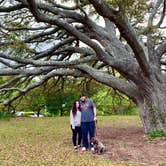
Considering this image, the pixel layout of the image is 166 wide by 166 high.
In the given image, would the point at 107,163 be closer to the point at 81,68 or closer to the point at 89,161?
the point at 89,161

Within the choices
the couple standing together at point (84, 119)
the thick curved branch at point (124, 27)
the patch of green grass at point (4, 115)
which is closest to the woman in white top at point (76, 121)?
the couple standing together at point (84, 119)

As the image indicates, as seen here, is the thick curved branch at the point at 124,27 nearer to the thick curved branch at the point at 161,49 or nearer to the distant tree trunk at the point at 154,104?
the distant tree trunk at the point at 154,104

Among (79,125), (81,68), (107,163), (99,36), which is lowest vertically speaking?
(107,163)

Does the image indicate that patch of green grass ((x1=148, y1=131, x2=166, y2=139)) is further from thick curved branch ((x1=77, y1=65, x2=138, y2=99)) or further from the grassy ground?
the grassy ground

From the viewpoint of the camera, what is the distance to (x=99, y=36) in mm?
16203

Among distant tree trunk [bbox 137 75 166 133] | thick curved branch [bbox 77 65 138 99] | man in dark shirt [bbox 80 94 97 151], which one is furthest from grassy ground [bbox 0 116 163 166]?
distant tree trunk [bbox 137 75 166 133]

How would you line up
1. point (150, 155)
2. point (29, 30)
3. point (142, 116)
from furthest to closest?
1. point (29, 30)
2. point (142, 116)
3. point (150, 155)

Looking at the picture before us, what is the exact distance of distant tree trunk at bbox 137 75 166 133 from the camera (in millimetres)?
15203

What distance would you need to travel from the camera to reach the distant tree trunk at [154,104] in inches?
599

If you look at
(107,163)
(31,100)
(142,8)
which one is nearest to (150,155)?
(107,163)

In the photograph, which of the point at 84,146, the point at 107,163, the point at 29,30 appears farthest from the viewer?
the point at 29,30

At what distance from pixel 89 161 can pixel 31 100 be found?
26656mm

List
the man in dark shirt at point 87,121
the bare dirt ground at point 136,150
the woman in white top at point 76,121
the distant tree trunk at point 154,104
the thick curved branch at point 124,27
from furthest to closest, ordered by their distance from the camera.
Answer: the distant tree trunk at point 154,104
the woman in white top at point 76,121
the man in dark shirt at point 87,121
the thick curved branch at point 124,27
the bare dirt ground at point 136,150

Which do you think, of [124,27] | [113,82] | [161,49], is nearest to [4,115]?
[113,82]
